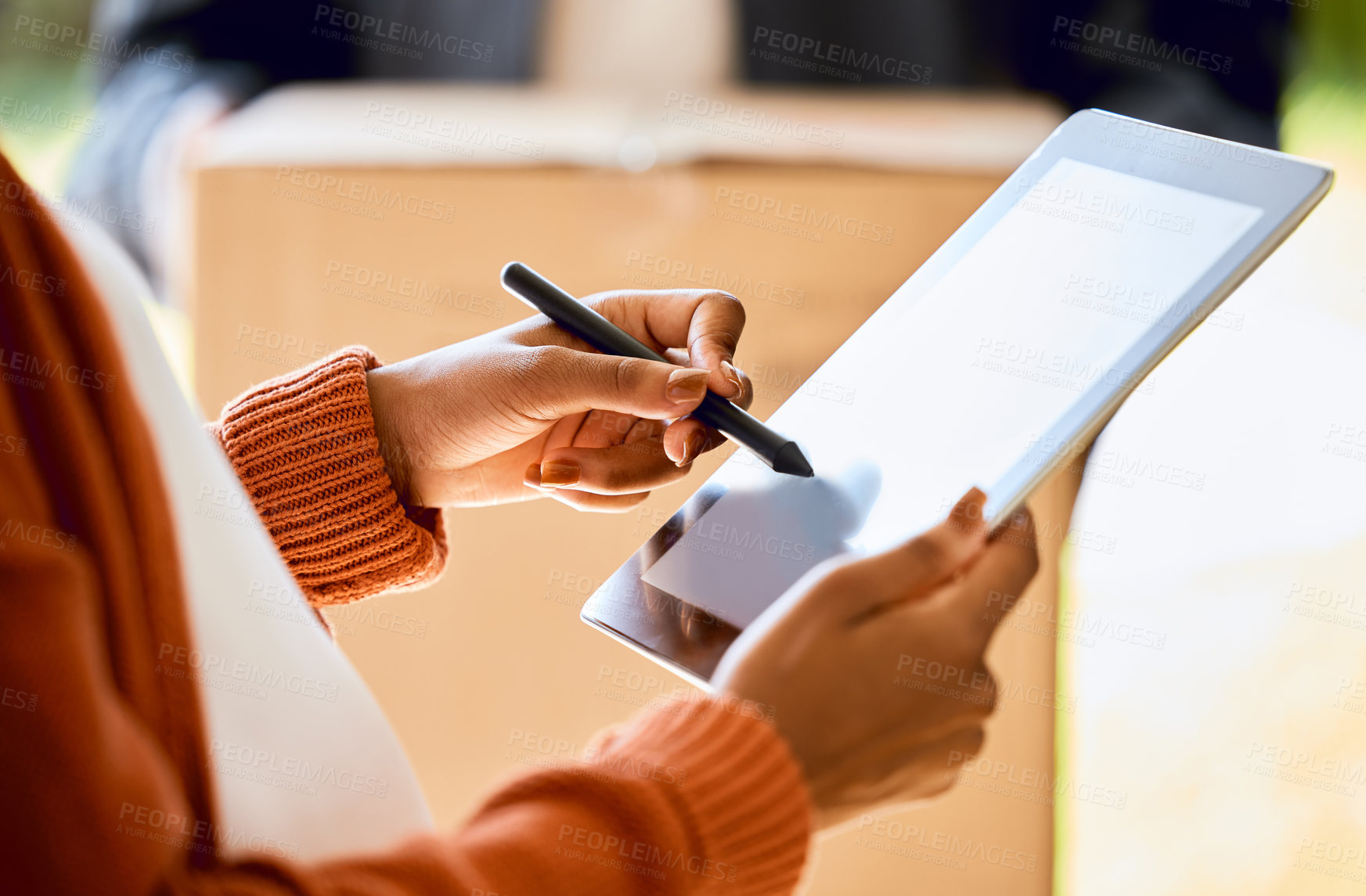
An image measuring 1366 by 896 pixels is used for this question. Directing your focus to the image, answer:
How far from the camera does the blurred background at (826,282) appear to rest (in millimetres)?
501

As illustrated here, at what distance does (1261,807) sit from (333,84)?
75 centimetres

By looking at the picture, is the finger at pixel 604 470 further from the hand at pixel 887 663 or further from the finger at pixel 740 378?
the hand at pixel 887 663

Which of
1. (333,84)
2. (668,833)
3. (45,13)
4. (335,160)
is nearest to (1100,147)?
(668,833)

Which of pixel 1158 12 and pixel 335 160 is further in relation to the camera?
pixel 1158 12

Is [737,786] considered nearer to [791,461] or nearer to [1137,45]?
[791,461]

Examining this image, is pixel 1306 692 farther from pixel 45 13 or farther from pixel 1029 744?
pixel 45 13

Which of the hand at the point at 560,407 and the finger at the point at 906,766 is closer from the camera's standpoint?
the finger at the point at 906,766

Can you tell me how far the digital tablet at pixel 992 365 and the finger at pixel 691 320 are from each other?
37 millimetres

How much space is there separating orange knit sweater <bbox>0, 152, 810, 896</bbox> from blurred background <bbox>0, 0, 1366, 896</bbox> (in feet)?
0.59

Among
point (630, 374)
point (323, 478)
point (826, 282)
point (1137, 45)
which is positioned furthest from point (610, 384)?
point (1137, 45)

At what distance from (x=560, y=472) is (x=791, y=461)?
115 millimetres

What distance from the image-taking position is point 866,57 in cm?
76

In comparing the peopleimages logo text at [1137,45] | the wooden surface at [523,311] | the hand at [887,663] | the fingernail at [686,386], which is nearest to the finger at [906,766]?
the hand at [887,663]

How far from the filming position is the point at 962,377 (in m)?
0.35
